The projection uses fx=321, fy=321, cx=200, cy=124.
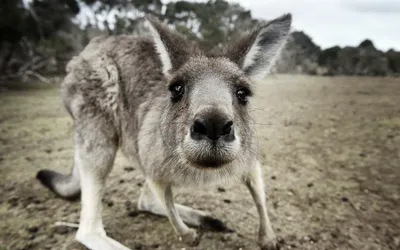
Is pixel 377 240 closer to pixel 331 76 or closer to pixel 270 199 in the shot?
pixel 270 199

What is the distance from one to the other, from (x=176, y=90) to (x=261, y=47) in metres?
0.76

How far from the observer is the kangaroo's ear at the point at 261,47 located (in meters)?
2.38

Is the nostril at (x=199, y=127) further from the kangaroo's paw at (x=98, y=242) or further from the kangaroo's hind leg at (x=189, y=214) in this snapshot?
the kangaroo's paw at (x=98, y=242)

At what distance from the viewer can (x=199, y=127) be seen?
178cm

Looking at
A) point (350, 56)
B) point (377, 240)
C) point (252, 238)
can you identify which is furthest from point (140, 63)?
point (350, 56)

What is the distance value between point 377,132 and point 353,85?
6.64 m

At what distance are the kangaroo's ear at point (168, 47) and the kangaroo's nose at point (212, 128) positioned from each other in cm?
86

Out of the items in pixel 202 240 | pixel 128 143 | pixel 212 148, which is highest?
pixel 212 148

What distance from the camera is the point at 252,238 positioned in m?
2.74

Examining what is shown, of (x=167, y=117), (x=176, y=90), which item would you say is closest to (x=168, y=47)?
(x=176, y=90)

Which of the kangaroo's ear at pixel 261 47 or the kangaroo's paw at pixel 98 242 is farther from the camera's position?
the kangaroo's paw at pixel 98 242

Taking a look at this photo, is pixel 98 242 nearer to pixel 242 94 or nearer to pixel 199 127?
pixel 199 127

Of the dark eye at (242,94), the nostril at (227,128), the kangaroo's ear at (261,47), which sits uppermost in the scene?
the kangaroo's ear at (261,47)

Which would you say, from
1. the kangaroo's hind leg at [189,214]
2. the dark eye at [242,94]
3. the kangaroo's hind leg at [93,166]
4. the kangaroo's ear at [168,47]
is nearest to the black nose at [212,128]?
the dark eye at [242,94]
